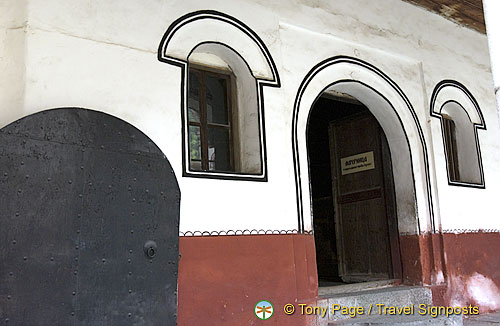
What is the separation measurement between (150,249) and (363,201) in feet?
11.5

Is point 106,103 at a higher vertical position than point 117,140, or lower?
higher

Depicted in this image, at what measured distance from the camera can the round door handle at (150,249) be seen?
3.42m

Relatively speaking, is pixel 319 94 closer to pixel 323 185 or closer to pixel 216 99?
pixel 216 99

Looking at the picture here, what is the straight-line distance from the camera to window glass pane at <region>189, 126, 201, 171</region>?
4.36 meters

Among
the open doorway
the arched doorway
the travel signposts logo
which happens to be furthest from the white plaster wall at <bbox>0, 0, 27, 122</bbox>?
the open doorway

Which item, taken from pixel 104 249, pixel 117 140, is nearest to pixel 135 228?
pixel 104 249

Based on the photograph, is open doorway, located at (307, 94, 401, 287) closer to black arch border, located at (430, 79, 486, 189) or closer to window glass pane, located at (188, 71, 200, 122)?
black arch border, located at (430, 79, 486, 189)

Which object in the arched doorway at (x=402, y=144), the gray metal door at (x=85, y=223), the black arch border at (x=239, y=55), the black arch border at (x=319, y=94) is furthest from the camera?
the arched doorway at (x=402, y=144)

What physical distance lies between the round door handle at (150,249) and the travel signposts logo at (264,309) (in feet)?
3.60

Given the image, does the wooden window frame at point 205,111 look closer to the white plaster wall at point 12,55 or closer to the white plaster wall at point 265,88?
the white plaster wall at point 265,88

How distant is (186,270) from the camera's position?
151 inches

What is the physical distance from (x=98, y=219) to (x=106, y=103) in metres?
0.87

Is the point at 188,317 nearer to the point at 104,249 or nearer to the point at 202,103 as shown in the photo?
the point at 104,249

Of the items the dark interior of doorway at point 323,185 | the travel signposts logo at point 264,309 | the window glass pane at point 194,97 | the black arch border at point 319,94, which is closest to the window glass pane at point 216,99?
the window glass pane at point 194,97
